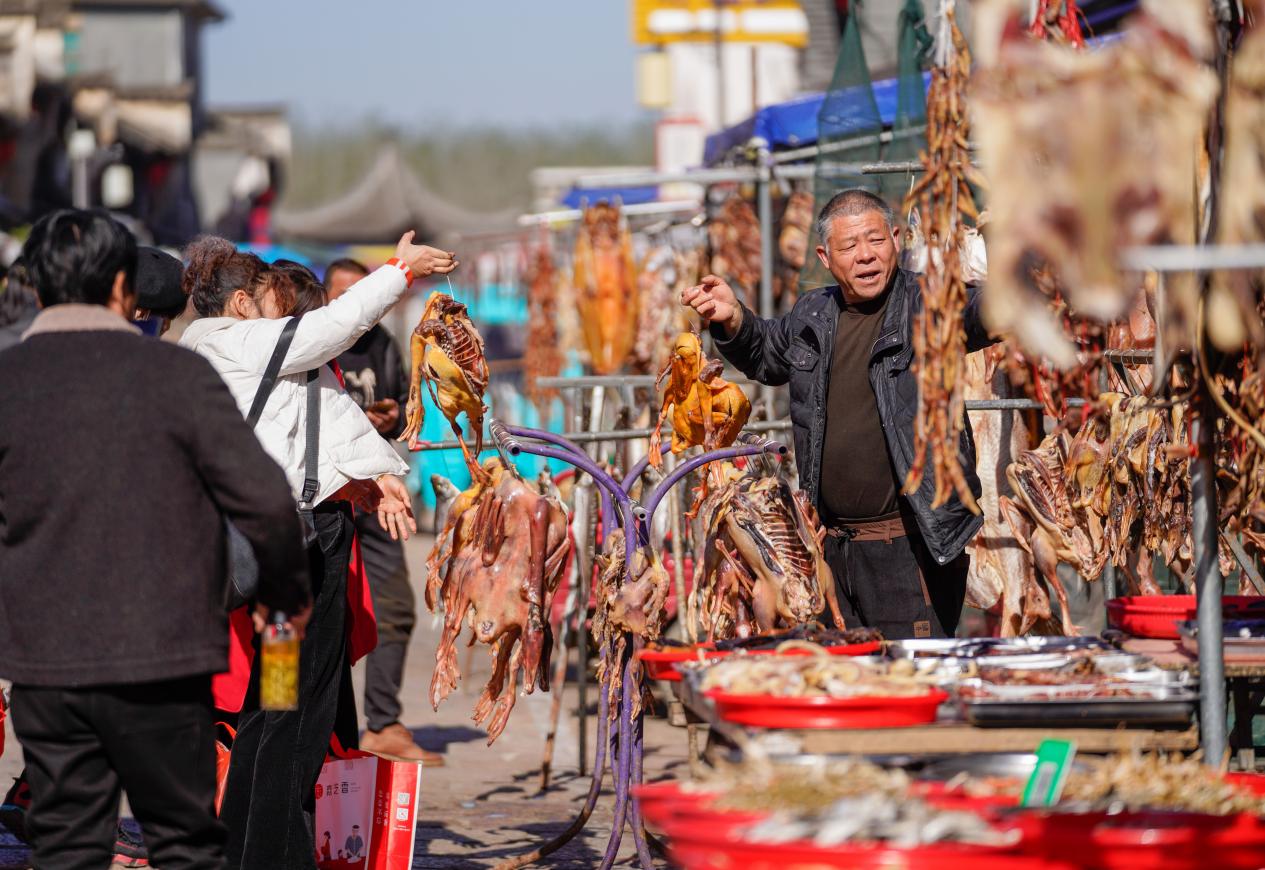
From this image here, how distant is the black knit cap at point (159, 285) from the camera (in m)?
5.31

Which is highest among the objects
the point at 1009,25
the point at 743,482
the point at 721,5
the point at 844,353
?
the point at 721,5

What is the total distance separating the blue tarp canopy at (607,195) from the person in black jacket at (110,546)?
1071 cm

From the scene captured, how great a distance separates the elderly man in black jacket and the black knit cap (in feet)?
5.60

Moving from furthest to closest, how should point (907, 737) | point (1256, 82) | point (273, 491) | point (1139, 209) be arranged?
point (273, 491)
point (907, 737)
point (1256, 82)
point (1139, 209)

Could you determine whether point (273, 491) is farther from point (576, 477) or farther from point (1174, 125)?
point (576, 477)

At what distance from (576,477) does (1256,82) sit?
5.02 metres

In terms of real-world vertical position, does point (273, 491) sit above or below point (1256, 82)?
below

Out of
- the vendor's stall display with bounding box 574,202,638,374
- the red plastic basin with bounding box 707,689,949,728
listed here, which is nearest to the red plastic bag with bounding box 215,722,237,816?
the red plastic basin with bounding box 707,689,949,728

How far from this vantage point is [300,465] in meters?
4.86

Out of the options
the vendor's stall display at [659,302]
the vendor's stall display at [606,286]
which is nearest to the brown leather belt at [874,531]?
the vendor's stall display at [659,302]

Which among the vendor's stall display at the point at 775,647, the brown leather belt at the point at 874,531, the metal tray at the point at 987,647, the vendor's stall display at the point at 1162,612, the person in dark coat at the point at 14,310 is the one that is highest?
the person in dark coat at the point at 14,310

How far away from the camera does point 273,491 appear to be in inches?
142

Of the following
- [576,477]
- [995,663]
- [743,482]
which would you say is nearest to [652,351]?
[576,477]

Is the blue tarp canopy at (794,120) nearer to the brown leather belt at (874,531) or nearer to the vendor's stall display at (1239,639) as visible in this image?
the brown leather belt at (874,531)
